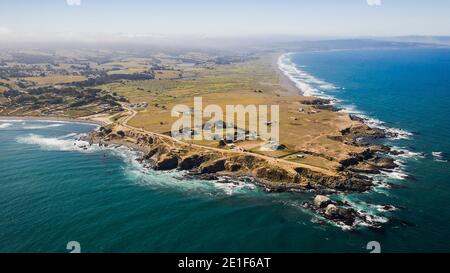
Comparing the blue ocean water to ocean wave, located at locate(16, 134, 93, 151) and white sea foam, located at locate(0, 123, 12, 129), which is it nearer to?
ocean wave, located at locate(16, 134, 93, 151)

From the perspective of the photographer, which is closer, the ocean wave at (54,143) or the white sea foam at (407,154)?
the white sea foam at (407,154)

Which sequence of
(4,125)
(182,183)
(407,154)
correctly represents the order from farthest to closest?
(4,125) → (407,154) → (182,183)

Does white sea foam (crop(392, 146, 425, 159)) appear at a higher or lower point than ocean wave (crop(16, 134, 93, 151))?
higher

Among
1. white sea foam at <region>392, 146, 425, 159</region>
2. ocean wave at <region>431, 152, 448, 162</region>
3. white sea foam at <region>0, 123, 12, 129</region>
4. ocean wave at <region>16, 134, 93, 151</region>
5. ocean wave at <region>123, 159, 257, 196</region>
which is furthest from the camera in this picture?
white sea foam at <region>0, 123, 12, 129</region>

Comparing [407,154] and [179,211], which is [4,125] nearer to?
[179,211]

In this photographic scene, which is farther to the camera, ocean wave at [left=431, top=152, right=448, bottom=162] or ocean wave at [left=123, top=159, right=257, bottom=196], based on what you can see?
ocean wave at [left=431, top=152, right=448, bottom=162]

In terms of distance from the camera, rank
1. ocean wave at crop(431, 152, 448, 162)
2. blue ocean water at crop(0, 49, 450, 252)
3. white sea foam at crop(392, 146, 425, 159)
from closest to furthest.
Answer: blue ocean water at crop(0, 49, 450, 252) < ocean wave at crop(431, 152, 448, 162) < white sea foam at crop(392, 146, 425, 159)

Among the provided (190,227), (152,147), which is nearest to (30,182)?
(152,147)

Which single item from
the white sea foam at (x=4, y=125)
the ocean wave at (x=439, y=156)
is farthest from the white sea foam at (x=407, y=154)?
the white sea foam at (x=4, y=125)

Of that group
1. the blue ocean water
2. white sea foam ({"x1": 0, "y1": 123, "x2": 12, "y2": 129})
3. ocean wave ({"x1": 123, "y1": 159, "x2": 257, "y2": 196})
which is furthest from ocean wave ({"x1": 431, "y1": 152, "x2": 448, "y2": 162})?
white sea foam ({"x1": 0, "y1": 123, "x2": 12, "y2": 129})

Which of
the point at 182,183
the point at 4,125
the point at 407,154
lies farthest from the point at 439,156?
the point at 4,125

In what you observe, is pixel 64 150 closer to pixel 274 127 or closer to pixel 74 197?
pixel 74 197

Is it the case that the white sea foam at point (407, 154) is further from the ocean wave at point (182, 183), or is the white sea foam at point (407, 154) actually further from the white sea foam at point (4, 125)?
the white sea foam at point (4, 125)
